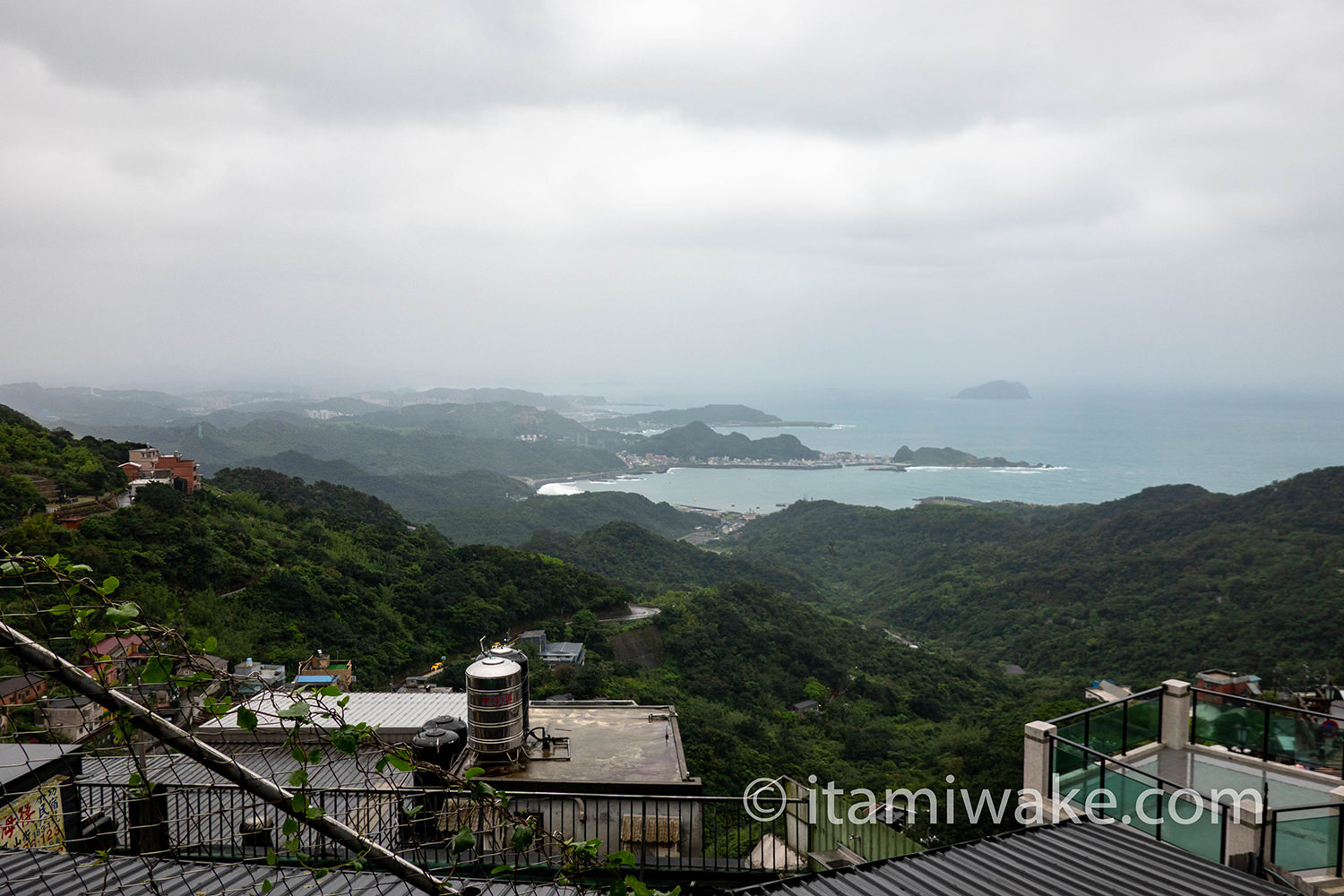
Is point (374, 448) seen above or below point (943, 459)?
above

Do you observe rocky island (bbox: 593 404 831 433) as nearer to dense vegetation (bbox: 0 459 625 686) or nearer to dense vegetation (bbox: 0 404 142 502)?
dense vegetation (bbox: 0 459 625 686)

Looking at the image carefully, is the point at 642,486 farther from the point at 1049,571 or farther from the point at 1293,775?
the point at 1293,775

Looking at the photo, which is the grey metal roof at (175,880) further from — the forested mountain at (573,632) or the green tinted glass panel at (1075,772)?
the forested mountain at (573,632)

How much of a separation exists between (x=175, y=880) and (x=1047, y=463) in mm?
132194

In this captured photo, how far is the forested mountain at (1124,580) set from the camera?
2611 centimetres

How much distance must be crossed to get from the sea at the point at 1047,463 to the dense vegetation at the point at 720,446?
897cm

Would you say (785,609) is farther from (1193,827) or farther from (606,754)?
(1193,827)

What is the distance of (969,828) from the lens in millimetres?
13062

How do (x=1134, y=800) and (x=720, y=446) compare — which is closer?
(x=1134, y=800)

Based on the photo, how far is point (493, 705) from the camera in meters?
8.30

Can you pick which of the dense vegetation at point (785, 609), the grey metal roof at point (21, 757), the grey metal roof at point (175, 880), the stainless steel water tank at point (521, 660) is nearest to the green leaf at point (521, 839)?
the grey metal roof at point (175, 880)

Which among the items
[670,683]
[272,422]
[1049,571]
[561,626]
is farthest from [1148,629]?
[272,422]

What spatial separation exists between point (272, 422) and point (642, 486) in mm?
53037

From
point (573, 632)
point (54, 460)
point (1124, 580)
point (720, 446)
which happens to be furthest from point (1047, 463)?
point (54, 460)
